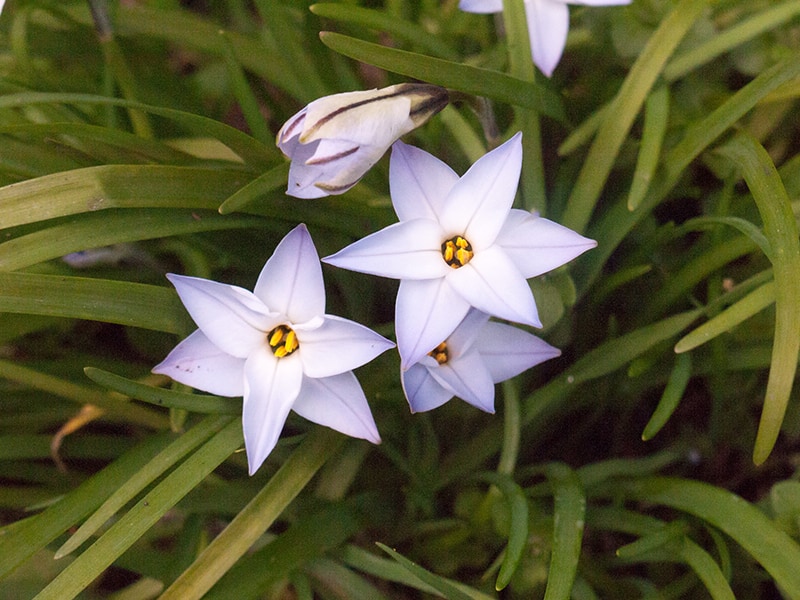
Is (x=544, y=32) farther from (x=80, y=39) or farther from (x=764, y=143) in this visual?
(x=80, y=39)

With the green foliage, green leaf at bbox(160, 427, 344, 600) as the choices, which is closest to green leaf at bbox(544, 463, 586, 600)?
the green foliage

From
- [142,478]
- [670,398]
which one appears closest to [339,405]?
[142,478]

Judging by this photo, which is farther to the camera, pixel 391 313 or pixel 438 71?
pixel 391 313

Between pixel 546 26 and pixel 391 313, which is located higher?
pixel 546 26

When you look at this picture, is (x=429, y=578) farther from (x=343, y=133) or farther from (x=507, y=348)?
(x=343, y=133)

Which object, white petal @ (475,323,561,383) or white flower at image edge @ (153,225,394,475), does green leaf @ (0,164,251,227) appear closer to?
white flower at image edge @ (153,225,394,475)

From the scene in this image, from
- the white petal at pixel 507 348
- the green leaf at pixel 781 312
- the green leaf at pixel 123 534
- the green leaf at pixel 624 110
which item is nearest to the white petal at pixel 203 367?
the green leaf at pixel 123 534

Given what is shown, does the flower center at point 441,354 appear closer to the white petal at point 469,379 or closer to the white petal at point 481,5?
the white petal at point 469,379
